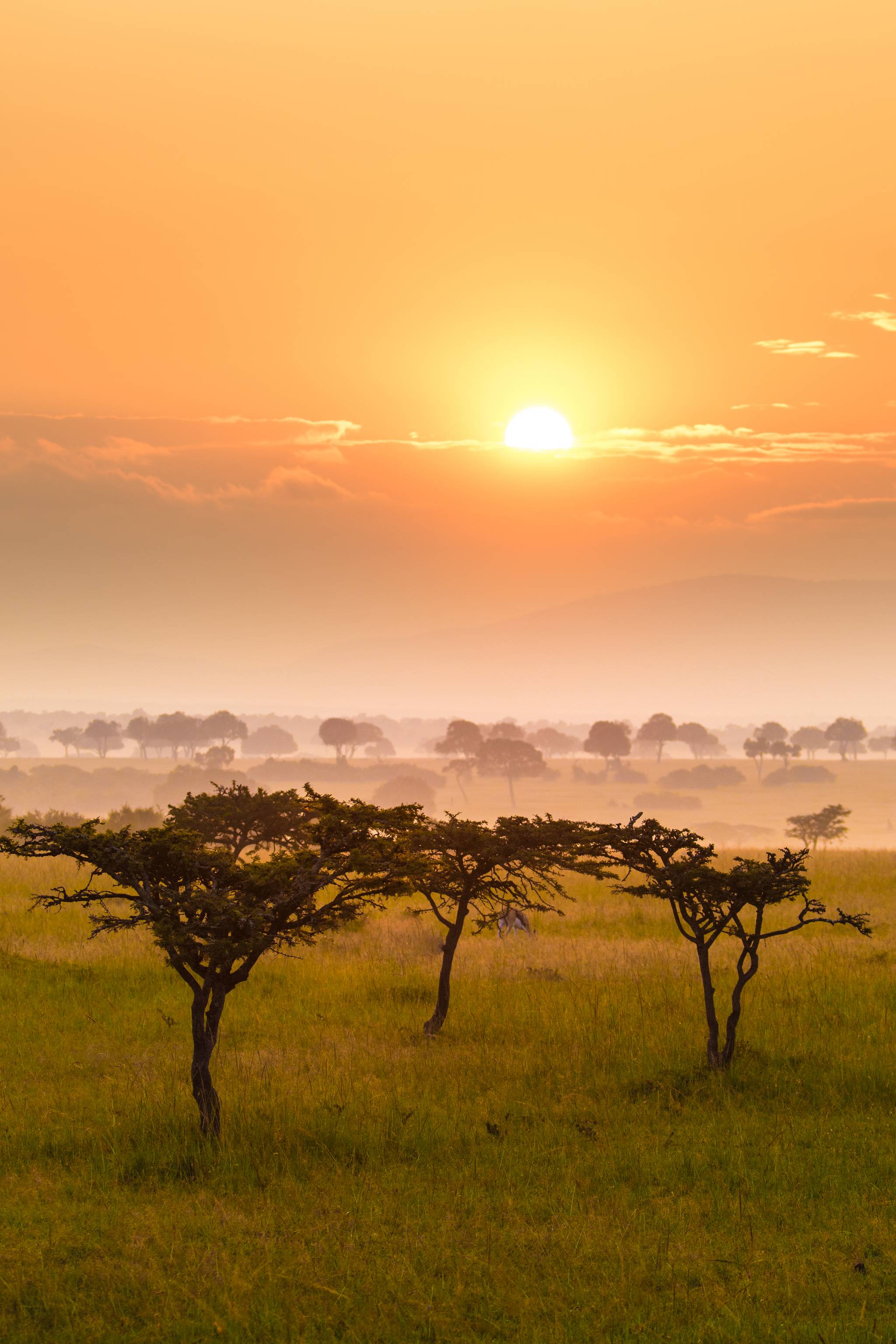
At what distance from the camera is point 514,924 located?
30016mm

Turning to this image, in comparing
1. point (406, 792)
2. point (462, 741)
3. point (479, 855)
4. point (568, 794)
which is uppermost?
point (462, 741)

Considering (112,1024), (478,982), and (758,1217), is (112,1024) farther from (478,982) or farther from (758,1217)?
(758,1217)

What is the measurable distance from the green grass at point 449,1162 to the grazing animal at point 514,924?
163 inches

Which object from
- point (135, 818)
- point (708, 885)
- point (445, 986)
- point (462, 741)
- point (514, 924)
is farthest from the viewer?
point (462, 741)

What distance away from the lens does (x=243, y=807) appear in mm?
22547

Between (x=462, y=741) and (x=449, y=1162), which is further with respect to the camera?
(x=462, y=741)

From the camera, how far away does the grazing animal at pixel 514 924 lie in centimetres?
2867

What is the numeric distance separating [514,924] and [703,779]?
553 ft

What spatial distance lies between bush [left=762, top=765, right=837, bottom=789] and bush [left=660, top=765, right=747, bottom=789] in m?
5.80

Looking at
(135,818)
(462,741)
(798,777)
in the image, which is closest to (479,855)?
(135,818)

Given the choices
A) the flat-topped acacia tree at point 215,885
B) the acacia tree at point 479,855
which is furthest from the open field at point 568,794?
the flat-topped acacia tree at point 215,885

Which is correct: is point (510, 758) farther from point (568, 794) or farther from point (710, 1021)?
point (710, 1021)

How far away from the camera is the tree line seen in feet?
44.5

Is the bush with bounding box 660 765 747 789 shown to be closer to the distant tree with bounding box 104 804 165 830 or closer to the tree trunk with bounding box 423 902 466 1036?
the distant tree with bounding box 104 804 165 830
